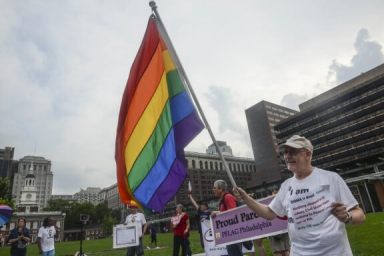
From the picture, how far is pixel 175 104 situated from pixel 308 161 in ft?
9.89

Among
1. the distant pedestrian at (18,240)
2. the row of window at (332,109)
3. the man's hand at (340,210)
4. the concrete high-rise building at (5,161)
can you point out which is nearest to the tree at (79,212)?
the concrete high-rise building at (5,161)

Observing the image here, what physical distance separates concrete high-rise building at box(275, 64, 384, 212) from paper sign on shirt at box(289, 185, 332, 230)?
221ft

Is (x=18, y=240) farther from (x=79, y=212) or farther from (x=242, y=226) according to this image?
(x=79, y=212)

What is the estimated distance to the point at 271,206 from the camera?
356 cm

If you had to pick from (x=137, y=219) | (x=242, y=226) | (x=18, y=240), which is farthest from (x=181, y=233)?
(x=18, y=240)

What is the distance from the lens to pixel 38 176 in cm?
18800

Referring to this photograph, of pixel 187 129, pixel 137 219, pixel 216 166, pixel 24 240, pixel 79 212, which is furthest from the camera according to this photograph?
pixel 216 166

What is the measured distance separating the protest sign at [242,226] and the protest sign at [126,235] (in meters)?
5.25

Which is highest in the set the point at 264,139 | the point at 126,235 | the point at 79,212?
the point at 264,139

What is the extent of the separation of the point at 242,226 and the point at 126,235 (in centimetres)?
618

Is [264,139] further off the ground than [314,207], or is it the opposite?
[264,139]

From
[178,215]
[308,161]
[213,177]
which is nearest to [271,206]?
[308,161]

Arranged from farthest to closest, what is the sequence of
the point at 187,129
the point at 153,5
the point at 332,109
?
the point at 332,109
the point at 187,129
the point at 153,5

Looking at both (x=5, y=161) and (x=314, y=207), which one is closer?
(x=314, y=207)
